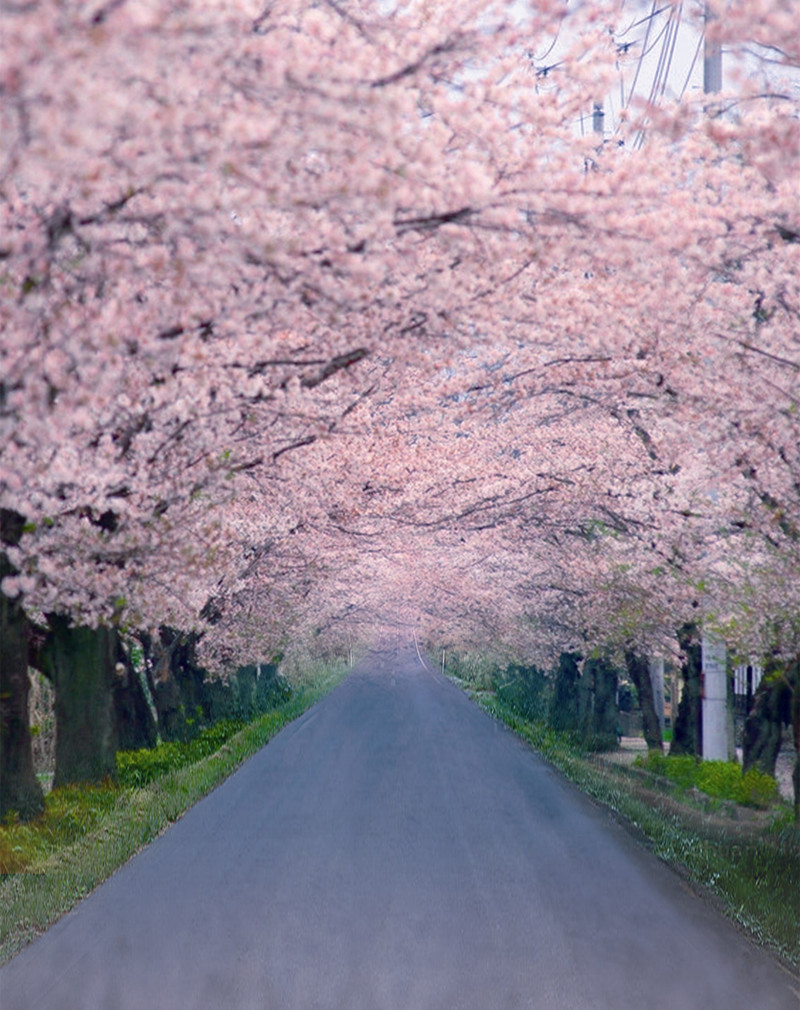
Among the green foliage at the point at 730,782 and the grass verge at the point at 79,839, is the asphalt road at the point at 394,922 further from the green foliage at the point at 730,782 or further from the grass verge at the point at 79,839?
the green foliage at the point at 730,782

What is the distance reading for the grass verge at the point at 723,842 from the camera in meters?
11.8

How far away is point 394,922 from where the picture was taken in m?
11.5

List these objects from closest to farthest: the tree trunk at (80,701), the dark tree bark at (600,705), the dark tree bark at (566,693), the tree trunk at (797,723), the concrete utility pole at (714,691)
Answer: the tree trunk at (797,723) → the tree trunk at (80,701) → the concrete utility pole at (714,691) → the dark tree bark at (600,705) → the dark tree bark at (566,693)

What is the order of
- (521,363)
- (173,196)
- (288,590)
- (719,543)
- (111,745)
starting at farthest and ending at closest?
(288,590), (111,745), (719,543), (521,363), (173,196)

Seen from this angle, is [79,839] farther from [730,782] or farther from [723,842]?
[730,782]

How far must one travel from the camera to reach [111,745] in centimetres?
2069

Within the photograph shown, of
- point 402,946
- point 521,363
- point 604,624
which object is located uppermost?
point 521,363

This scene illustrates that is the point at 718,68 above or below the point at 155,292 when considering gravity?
above

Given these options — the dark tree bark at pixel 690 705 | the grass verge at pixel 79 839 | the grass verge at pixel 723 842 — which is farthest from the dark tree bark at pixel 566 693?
the grass verge at pixel 79 839

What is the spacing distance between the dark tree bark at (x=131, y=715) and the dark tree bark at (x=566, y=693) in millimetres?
14217

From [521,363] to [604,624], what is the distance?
13.8 metres

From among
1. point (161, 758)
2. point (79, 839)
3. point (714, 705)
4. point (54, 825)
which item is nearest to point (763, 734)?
point (714, 705)

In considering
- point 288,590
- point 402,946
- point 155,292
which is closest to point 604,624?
point 288,590

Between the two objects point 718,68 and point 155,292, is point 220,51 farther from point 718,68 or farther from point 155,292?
point 718,68
